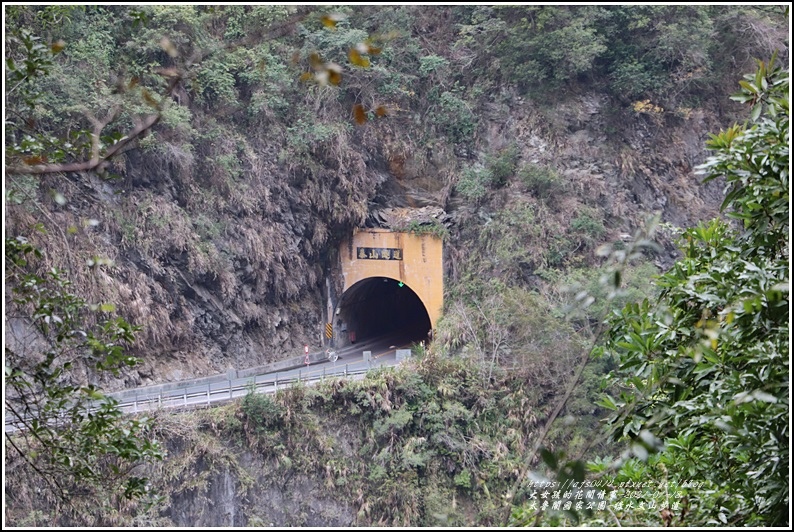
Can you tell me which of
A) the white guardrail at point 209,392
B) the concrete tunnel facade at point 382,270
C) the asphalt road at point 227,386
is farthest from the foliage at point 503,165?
the white guardrail at point 209,392

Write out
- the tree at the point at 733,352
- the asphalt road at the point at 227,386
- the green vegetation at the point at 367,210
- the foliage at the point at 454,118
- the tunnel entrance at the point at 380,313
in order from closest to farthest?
the tree at the point at 733,352 → the green vegetation at the point at 367,210 → the asphalt road at the point at 227,386 → the foliage at the point at 454,118 → the tunnel entrance at the point at 380,313

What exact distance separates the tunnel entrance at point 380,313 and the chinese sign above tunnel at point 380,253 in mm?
500

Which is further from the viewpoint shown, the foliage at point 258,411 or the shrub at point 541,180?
the shrub at point 541,180

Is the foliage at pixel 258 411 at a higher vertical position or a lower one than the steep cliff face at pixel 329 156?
lower

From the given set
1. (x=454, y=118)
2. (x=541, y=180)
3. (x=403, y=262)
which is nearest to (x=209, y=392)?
(x=403, y=262)

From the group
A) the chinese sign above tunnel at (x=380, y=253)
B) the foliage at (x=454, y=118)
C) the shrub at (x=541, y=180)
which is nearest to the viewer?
the shrub at (x=541, y=180)

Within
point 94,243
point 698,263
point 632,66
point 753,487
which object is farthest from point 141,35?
point 753,487

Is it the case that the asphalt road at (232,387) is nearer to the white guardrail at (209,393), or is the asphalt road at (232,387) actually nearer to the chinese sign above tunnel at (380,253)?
the white guardrail at (209,393)

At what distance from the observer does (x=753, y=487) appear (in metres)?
3.28

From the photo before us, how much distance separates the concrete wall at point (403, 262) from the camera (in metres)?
16.4

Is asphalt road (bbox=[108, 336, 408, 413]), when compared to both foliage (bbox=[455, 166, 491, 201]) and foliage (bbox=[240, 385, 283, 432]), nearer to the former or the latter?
foliage (bbox=[240, 385, 283, 432])

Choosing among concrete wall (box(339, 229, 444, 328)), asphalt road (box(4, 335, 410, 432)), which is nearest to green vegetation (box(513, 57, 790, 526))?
asphalt road (box(4, 335, 410, 432))

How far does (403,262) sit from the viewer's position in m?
16.6

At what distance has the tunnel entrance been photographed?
693 inches
